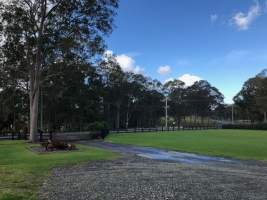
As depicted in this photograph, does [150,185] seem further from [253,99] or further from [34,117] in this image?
[253,99]

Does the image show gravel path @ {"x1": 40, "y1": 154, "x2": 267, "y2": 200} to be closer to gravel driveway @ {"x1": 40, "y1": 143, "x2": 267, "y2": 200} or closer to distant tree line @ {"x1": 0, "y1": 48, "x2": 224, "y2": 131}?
gravel driveway @ {"x1": 40, "y1": 143, "x2": 267, "y2": 200}

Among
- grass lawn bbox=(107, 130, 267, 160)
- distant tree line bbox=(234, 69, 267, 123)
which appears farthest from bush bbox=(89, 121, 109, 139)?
distant tree line bbox=(234, 69, 267, 123)

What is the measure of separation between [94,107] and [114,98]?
70.2 ft

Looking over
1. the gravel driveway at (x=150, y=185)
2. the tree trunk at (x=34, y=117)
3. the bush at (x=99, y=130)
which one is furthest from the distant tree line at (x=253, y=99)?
the gravel driveway at (x=150, y=185)

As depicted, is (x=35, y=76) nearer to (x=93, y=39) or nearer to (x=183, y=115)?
(x=93, y=39)

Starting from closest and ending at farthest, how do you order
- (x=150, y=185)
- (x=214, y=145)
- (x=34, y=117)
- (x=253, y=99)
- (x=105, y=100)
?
1. (x=150, y=185)
2. (x=214, y=145)
3. (x=34, y=117)
4. (x=105, y=100)
5. (x=253, y=99)

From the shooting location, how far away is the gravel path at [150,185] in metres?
9.23

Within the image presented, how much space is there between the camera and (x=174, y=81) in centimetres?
14925

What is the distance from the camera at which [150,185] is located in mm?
10664

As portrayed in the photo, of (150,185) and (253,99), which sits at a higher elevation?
(253,99)

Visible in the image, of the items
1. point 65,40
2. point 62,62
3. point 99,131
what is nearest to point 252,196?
point 65,40

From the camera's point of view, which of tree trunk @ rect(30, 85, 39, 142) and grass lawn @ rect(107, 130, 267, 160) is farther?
tree trunk @ rect(30, 85, 39, 142)

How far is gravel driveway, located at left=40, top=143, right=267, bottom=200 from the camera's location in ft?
30.3

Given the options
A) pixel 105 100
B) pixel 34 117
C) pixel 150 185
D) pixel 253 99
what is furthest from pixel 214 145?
pixel 253 99
